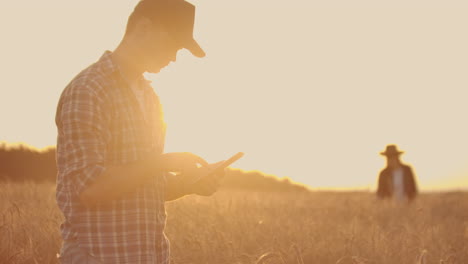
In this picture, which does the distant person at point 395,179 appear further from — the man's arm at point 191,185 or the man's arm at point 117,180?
the man's arm at point 117,180

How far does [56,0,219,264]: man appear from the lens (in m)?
2.21

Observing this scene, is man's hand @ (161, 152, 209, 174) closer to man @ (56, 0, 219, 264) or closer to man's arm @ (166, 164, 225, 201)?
man @ (56, 0, 219, 264)

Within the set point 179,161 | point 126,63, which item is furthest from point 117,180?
point 126,63

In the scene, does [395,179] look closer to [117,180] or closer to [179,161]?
[179,161]

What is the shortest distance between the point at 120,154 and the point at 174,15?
0.58 m

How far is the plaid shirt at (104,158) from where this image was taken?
7.25 feet

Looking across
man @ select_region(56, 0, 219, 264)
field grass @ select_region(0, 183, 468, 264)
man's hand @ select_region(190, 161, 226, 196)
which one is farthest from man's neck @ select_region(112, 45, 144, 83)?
field grass @ select_region(0, 183, 468, 264)

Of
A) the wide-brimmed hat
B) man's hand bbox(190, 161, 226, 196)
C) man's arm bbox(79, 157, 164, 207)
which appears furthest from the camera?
the wide-brimmed hat

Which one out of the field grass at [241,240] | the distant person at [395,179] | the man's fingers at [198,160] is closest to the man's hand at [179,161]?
the man's fingers at [198,160]

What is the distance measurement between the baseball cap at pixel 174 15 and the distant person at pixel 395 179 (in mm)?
14189

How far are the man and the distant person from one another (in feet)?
46.6

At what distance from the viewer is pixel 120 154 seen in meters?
2.36

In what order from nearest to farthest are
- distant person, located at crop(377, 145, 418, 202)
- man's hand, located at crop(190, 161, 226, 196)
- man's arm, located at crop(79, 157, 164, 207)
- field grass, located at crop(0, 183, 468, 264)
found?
man's arm, located at crop(79, 157, 164, 207) < man's hand, located at crop(190, 161, 226, 196) < field grass, located at crop(0, 183, 468, 264) < distant person, located at crop(377, 145, 418, 202)

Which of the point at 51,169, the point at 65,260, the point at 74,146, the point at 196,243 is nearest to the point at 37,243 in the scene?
the point at 196,243
